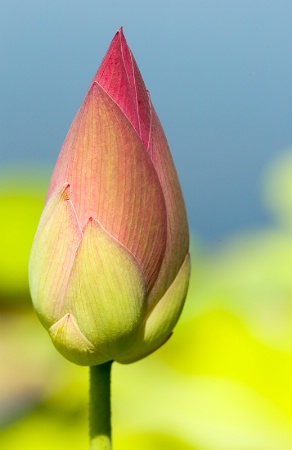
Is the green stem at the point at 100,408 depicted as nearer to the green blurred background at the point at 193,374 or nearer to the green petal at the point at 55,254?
the green petal at the point at 55,254

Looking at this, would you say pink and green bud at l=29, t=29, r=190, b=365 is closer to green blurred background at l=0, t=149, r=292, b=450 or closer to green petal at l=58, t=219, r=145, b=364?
green petal at l=58, t=219, r=145, b=364

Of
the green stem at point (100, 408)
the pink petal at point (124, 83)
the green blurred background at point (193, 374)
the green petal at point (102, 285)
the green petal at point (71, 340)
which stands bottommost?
the green blurred background at point (193, 374)

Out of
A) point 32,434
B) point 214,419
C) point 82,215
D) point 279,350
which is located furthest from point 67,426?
point 82,215

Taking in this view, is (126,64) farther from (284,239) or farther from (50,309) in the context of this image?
(284,239)

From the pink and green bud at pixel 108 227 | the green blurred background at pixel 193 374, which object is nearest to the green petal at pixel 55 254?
the pink and green bud at pixel 108 227

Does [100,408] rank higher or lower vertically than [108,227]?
lower

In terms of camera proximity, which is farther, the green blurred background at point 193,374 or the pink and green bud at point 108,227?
the green blurred background at point 193,374

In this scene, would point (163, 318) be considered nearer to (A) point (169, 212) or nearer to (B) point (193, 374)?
(A) point (169, 212)

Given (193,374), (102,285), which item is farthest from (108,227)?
(193,374)
